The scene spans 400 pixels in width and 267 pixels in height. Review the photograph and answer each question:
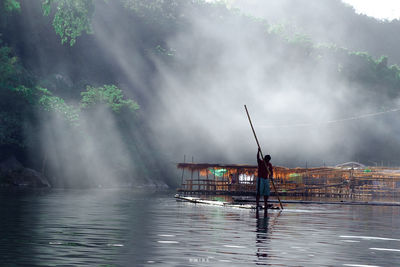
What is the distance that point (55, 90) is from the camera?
6669 centimetres

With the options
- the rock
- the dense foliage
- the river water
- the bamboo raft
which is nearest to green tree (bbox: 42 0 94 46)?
the dense foliage

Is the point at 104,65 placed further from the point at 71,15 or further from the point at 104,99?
the point at 71,15

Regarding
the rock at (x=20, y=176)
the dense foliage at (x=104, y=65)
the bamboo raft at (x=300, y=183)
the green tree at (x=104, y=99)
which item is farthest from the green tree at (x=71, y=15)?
the green tree at (x=104, y=99)

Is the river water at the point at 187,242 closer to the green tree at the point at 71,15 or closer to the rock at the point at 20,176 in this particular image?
the green tree at the point at 71,15

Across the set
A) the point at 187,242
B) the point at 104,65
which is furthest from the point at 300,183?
the point at 104,65

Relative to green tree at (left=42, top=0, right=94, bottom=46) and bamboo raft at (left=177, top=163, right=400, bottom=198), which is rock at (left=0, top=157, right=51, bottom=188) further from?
green tree at (left=42, top=0, right=94, bottom=46)

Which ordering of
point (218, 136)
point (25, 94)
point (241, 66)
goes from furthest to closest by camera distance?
point (241, 66) → point (218, 136) → point (25, 94)

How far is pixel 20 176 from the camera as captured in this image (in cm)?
5147

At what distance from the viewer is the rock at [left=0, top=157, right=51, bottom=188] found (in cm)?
5075

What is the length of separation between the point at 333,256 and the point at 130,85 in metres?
74.0

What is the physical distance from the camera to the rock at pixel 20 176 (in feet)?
167

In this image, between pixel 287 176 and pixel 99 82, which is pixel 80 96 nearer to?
pixel 99 82

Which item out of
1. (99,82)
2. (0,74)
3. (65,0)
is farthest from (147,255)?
(99,82)

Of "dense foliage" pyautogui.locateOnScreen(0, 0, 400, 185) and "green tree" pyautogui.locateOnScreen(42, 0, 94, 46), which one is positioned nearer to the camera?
"green tree" pyautogui.locateOnScreen(42, 0, 94, 46)
